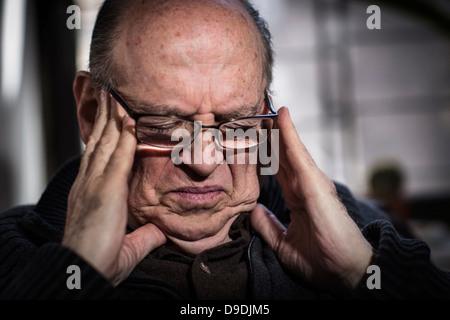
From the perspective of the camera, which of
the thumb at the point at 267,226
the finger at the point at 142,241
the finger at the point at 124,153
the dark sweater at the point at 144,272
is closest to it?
the dark sweater at the point at 144,272

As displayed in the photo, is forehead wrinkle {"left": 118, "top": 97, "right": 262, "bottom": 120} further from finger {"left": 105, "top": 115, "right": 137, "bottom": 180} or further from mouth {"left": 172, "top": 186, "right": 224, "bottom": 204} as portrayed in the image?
mouth {"left": 172, "top": 186, "right": 224, "bottom": 204}

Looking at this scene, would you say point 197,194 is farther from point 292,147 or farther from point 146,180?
point 292,147

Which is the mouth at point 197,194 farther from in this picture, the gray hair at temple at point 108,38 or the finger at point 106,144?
the gray hair at temple at point 108,38

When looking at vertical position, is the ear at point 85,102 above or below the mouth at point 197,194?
above

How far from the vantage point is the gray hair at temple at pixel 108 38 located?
3.91 feet

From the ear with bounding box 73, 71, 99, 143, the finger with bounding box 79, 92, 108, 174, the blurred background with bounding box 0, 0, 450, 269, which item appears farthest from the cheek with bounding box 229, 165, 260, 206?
the blurred background with bounding box 0, 0, 450, 269

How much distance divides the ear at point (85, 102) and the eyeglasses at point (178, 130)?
142 millimetres

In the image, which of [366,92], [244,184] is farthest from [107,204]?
[366,92]

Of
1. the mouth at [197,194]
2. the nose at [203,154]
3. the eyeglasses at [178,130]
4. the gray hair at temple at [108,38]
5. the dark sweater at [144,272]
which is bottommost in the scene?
the dark sweater at [144,272]

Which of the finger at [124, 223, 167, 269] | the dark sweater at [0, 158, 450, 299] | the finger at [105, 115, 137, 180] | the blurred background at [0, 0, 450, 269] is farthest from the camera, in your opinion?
the blurred background at [0, 0, 450, 269]

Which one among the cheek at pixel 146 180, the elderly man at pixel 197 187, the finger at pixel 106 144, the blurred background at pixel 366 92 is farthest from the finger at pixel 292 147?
the blurred background at pixel 366 92

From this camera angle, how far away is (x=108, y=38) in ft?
3.97

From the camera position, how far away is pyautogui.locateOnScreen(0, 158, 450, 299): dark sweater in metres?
0.90

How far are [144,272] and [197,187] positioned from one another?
291mm
